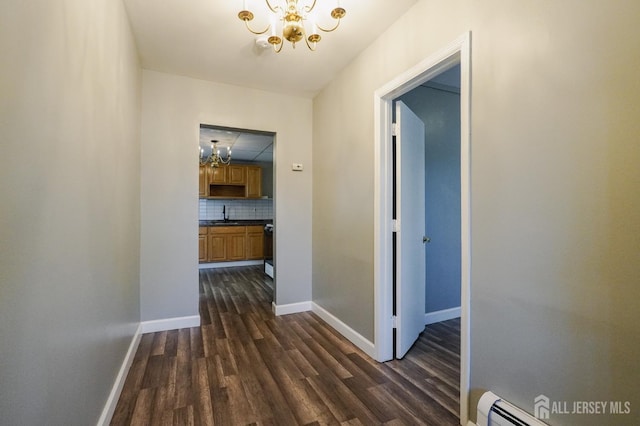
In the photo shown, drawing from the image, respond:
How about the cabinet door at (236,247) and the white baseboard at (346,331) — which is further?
the cabinet door at (236,247)

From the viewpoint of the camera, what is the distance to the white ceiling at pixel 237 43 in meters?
1.98

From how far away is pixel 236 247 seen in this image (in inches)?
244

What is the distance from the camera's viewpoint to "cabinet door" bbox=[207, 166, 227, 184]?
630 centimetres

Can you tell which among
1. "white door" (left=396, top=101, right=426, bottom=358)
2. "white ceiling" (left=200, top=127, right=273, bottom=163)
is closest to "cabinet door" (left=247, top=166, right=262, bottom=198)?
"white ceiling" (left=200, top=127, right=273, bottom=163)

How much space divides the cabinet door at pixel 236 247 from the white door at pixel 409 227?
14.6ft

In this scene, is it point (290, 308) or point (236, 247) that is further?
point (236, 247)

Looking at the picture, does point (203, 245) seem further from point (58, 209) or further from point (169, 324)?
point (58, 209)

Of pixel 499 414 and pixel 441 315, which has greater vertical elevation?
pixel 499 414

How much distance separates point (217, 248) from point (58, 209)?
17.2ft

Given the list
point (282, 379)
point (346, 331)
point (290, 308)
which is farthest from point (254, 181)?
point (282, 379)

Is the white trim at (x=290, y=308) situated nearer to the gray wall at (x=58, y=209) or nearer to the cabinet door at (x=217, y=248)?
the gray wall at (x=58, y=209)

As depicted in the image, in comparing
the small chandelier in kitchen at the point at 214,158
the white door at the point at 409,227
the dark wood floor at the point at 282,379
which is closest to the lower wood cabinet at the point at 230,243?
the small chandelier in kitchen at the point at 214,158

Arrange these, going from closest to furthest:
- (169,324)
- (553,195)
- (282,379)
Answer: (553,195), (282,379), (169,324)

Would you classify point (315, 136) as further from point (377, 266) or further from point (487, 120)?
point (487, 120)
